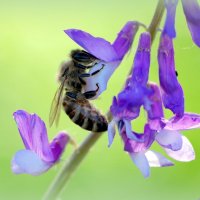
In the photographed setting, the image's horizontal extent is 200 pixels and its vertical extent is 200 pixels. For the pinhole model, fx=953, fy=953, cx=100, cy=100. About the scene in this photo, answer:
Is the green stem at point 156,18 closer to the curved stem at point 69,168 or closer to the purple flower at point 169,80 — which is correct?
the purple flower at point 169,80

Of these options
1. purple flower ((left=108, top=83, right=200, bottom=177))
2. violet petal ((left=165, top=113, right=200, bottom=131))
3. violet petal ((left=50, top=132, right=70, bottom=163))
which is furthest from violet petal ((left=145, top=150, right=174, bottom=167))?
violet petal ((left=50, top=132, right=70, bottom=163))

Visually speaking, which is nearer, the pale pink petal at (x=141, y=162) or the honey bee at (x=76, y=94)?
the pale pink petal at (x=141, y=162)

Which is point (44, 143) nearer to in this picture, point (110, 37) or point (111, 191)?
point (111, 191)

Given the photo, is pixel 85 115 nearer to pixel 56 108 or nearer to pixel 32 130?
pixel 56 108

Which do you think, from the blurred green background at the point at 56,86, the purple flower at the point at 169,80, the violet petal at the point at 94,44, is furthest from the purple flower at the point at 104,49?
the blurred green background at the point at 56,86

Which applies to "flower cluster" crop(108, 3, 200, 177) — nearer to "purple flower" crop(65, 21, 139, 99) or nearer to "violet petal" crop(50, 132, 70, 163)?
"purple flower" crop(65, 21, 139, 99)

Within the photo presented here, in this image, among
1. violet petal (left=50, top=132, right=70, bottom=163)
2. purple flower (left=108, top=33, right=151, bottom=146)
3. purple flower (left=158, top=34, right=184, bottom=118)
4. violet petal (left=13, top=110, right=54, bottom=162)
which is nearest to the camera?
purple flower (left=108, top=33, right=151, bottom=146)
